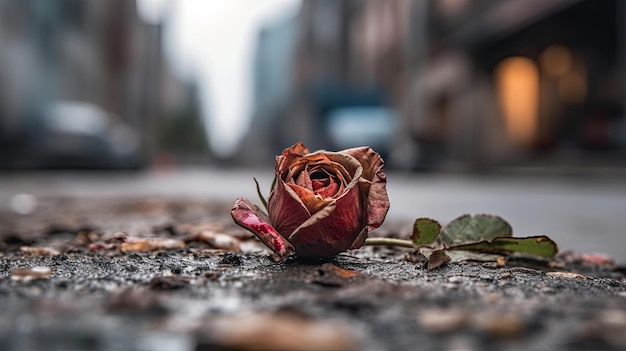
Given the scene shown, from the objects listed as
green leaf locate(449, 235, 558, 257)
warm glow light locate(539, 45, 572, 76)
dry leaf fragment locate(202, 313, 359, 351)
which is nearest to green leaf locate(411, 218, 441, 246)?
green leaf locate(449, 235, 558, 257)

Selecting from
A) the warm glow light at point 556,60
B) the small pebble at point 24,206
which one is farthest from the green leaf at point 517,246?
the warm glow light at point 556,60

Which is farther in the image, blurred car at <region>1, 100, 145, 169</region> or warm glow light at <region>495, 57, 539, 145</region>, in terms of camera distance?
warm glow light at <region>495, 57, 539, 145</region>

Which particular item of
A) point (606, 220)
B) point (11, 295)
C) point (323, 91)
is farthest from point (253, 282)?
point (323, 91)

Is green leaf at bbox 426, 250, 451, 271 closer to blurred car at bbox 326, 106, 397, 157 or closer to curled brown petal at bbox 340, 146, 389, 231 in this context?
curled brown petal at bbox 340, 146, 389, 231

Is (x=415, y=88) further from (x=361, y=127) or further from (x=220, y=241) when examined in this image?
(x=220, y=241)

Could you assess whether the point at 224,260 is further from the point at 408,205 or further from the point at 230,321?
the point at 408,205

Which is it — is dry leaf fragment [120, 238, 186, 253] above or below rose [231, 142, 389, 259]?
below

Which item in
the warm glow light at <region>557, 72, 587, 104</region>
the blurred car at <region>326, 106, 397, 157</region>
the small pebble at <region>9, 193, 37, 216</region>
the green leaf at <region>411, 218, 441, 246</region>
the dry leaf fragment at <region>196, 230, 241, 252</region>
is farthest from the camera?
the blurred car at <region>326, 106, 397, 157</region>

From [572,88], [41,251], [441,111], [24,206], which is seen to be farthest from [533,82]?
[41,251]
